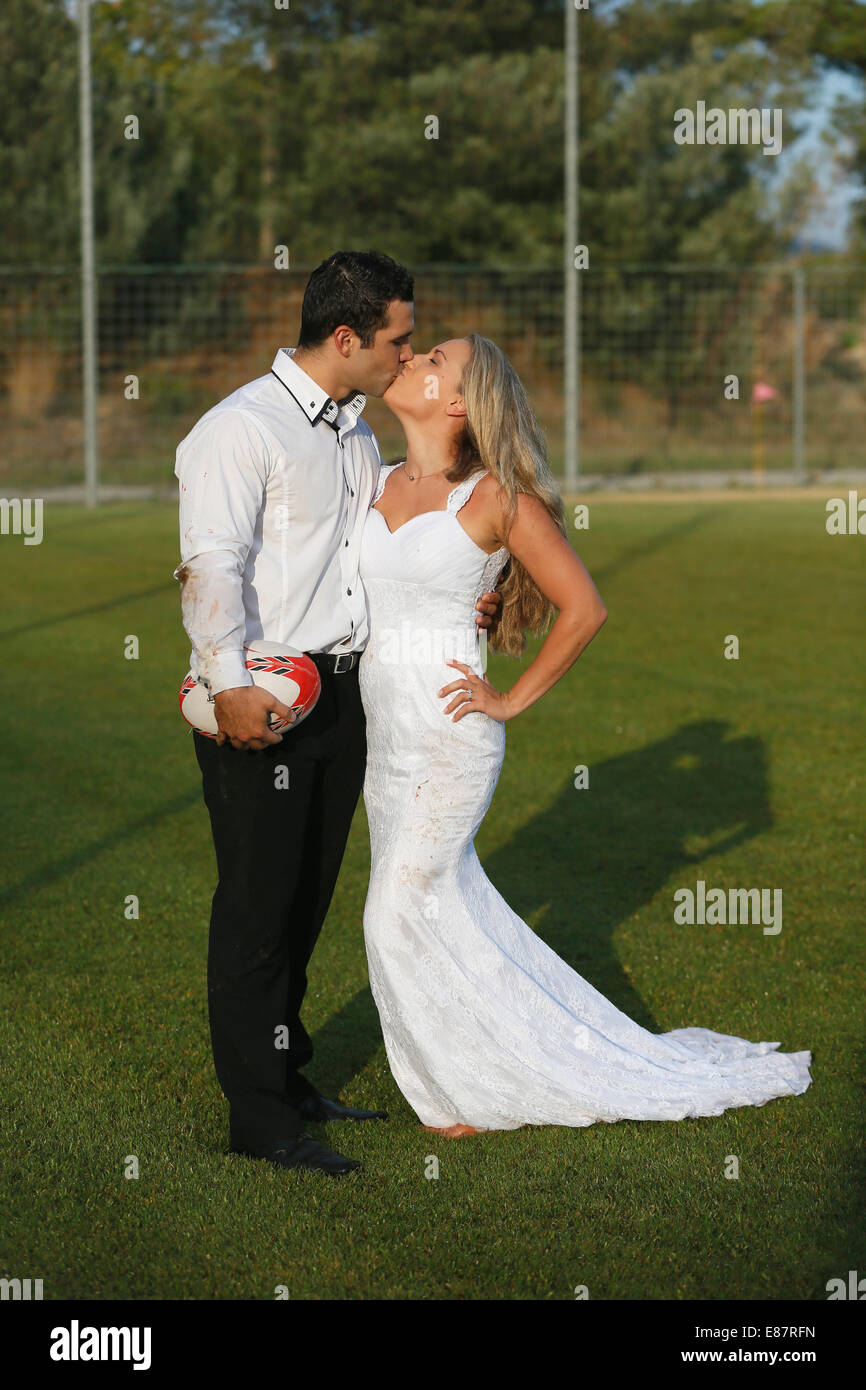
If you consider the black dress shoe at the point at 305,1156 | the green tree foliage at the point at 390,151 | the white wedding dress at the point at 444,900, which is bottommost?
the black dress shoe at the point at 305,1156

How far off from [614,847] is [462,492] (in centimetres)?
342

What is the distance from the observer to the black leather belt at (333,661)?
4160 millimetres

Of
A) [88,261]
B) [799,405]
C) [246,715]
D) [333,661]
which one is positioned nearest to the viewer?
[246,715]

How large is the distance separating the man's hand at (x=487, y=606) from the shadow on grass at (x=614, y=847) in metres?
1.39

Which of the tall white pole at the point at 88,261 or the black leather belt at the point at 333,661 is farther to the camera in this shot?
the tall white pole at the point at 88,261

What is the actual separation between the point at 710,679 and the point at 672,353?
19.9 meters

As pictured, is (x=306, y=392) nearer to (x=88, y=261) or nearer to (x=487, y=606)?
(x=487, y=606)

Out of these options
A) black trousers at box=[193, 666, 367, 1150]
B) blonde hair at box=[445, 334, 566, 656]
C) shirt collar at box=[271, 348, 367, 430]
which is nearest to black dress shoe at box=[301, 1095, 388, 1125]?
black trousers at box=[193, 666, 367, 1150]

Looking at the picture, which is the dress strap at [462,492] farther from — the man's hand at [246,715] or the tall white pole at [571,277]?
the tall white pole at [571,277]

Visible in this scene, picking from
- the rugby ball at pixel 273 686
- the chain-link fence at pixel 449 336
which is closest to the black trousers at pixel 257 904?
the rugby ball at pixel 273 686

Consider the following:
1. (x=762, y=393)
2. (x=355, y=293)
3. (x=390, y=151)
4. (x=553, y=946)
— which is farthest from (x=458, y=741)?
(x=390, y=151)

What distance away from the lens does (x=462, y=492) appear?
4215 mm

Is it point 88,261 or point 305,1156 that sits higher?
point 88,261
